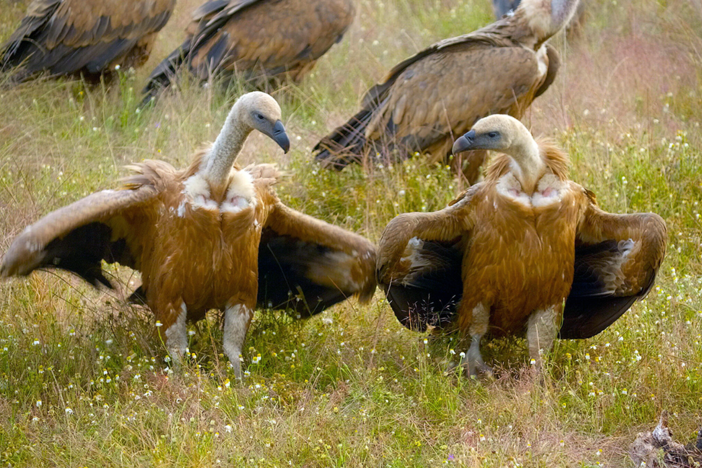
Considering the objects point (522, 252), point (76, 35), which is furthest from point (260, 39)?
point (522, 252)

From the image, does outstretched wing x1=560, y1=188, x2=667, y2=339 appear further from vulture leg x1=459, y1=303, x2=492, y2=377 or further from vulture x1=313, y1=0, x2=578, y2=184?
vulture x1=313, y1=0, x2=578, y2=184

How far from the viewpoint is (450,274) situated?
527 cm

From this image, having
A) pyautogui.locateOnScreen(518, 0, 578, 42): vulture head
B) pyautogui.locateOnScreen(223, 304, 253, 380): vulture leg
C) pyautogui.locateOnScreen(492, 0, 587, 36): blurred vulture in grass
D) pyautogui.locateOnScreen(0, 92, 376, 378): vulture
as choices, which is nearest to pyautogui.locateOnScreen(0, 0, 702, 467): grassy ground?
pyautogui.locateOnScreen(223, 304, 253, 380): vulture leg

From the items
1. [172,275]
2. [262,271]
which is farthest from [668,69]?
[172,275]

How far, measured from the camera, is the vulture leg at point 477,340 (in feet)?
16.5

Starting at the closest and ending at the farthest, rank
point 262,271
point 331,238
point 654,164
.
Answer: point 331,238, point 262,271, point 654,164

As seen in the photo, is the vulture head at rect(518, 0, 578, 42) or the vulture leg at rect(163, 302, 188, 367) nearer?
the vulture leg at rect(163, 302, 188, 367)

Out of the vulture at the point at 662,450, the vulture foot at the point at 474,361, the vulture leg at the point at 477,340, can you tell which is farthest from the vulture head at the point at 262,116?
the vulture at the point at 662,450

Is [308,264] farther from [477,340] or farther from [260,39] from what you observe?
[260,39]

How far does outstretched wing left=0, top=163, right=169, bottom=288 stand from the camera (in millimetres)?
4328

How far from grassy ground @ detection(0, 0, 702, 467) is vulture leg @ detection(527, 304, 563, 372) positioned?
105mm

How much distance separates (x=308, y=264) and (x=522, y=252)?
125 centimetres

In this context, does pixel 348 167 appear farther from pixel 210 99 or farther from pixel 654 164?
pixel 654 164

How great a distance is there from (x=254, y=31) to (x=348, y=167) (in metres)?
2.30
